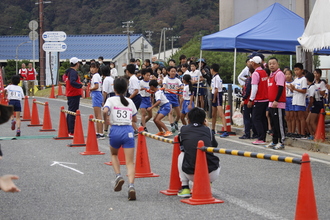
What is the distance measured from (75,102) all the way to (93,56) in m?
65.7

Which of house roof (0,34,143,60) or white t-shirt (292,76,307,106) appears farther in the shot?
house roof (0,34,143,60)

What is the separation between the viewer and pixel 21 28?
102 meters

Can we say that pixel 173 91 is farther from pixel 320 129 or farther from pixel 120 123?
pixel 120 123

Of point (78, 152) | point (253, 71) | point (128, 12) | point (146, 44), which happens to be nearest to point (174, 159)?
point (78, 152)

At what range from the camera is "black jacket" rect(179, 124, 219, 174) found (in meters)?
7.84

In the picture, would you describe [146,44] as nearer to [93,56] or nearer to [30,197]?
[93,56]

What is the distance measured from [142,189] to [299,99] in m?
6.72

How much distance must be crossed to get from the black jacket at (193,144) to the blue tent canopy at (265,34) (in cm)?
856

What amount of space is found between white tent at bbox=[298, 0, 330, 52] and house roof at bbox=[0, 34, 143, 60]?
2711 inches

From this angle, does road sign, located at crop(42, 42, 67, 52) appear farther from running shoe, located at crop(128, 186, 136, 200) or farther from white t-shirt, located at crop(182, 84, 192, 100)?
running shoe, located at crop(128, 186, 136, 200)

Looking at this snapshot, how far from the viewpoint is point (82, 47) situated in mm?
82688

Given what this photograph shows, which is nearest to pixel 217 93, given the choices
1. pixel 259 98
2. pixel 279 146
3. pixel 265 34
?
pixel 259 98

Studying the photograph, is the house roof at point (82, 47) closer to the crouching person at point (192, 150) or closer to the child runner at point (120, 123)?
the child runner at point (120, 123)

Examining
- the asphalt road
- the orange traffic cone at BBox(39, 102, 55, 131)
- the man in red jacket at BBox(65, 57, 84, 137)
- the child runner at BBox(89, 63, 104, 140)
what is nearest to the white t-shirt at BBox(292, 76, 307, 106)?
the asphalt road
